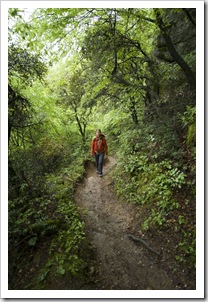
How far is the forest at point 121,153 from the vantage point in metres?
3.28

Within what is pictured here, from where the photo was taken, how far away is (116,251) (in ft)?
12.1

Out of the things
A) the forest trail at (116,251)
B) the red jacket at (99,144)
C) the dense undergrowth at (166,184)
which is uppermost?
the red jacket at (99,144)

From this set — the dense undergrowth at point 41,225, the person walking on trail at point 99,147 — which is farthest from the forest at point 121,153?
the person walking on trail at point 99,147

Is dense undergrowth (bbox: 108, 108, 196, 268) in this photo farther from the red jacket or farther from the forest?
the red jacket

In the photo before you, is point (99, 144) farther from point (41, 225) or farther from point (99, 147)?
point (41, 225)

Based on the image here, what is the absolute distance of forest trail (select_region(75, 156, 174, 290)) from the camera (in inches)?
119

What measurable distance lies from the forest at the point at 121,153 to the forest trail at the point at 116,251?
0.43ft

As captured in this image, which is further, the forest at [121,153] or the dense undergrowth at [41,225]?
the forest at [121,153]

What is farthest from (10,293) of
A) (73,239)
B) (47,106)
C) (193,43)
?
(193,43)

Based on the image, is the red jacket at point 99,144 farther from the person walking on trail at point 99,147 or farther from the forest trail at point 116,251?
the forest trail at point 116,251

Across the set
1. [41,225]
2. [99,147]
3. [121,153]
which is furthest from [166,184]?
[99,147]

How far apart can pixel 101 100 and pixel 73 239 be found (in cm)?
624

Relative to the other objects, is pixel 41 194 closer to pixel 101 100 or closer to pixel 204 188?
pixel 204 188

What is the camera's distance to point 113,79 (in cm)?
555
